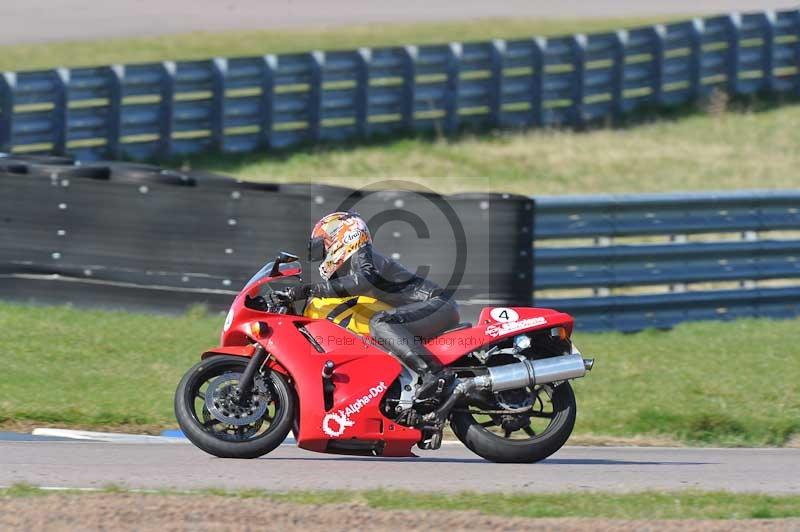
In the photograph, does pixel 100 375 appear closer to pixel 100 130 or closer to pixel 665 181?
pixel 100 130

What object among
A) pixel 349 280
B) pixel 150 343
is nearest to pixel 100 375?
pixel 150 343

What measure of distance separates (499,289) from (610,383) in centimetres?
154

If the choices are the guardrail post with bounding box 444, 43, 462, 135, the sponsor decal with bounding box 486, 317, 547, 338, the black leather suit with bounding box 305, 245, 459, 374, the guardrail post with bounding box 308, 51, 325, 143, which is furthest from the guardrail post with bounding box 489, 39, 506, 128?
the sponsor decal with bounding box 486, 317, 547, 338

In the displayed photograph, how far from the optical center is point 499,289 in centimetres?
1220

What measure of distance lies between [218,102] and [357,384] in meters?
12.6

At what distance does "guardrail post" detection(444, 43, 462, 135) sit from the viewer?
860 inches

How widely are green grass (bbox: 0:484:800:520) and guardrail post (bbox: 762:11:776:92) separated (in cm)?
1848

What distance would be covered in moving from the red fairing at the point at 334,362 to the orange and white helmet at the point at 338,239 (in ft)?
0.87

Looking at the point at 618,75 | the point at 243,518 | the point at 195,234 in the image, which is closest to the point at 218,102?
the point at 618,75

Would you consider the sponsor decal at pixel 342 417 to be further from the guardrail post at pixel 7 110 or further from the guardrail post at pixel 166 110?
the guardrail post at pixel 166 110

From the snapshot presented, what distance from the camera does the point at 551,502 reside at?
7.14 meters

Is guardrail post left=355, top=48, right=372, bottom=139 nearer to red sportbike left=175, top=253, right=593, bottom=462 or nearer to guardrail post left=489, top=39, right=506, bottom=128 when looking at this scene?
guardrail post left=489, top=39, right=506, bottom=128

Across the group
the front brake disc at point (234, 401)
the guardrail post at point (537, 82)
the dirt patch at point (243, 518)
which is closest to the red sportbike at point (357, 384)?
the front brake disc at point (234, 401)

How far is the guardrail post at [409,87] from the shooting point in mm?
21500
